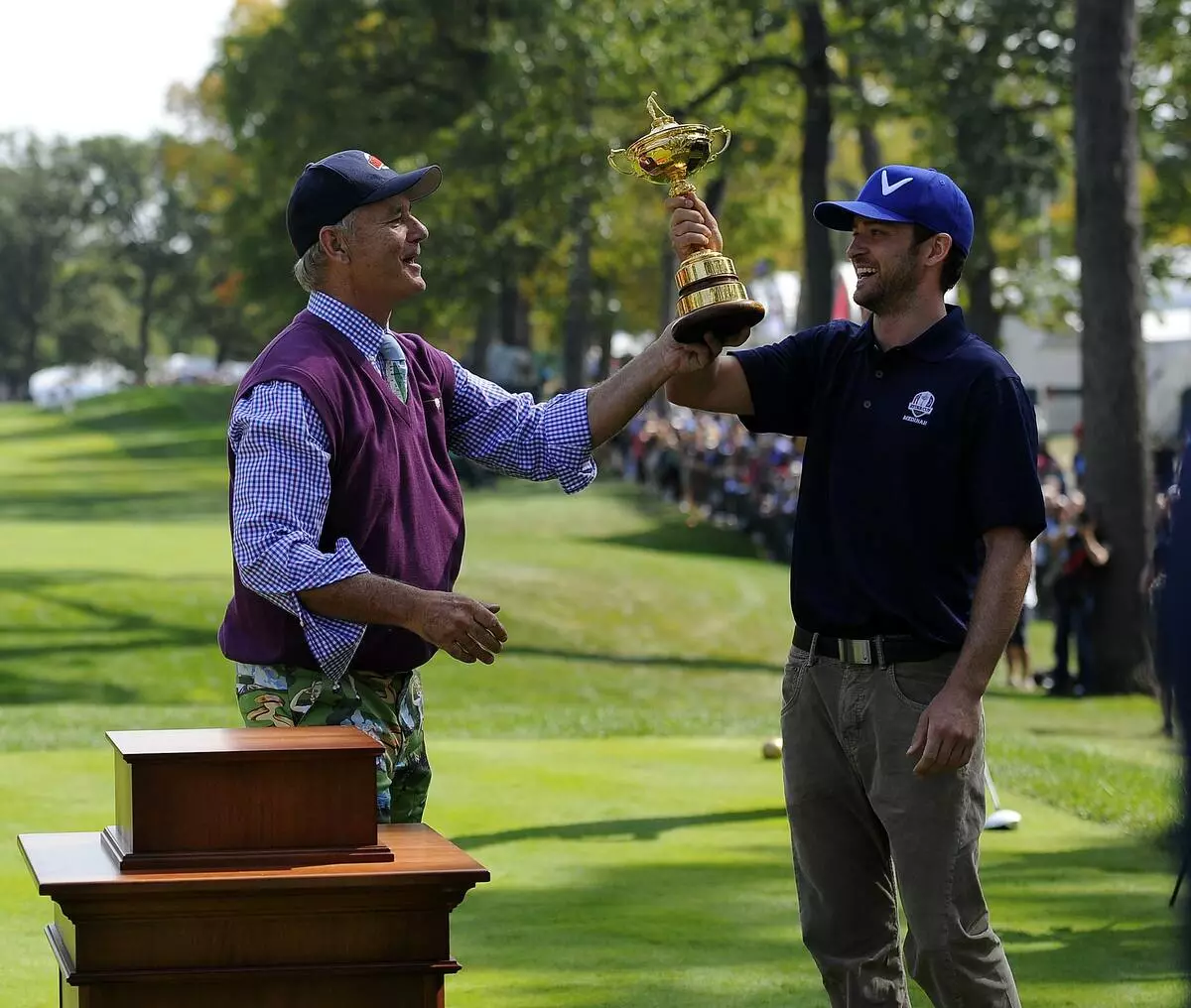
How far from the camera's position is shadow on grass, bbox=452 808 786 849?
838 centimetres

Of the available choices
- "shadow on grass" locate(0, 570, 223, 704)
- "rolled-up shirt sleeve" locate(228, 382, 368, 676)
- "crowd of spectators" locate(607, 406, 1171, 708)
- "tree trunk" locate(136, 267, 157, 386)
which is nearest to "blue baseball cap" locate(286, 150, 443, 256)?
"rolled-up shirt sleeve" locate(228, 382, 368, 676)

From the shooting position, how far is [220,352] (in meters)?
113

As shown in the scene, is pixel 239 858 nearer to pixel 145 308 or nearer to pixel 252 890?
pixel 252 890

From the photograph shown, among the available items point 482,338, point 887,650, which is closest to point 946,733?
point 887,650

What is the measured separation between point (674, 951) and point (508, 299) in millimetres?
43434

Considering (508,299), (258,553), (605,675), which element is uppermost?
(508,299)

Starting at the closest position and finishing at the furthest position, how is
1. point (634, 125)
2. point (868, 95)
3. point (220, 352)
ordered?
point (868, 95) → point (634, 125) → point (220, 352)

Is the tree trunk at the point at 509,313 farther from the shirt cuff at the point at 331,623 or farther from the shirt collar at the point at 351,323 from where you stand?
the shirt cuff at the point at 331,623

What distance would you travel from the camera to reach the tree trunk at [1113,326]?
18.8 metres

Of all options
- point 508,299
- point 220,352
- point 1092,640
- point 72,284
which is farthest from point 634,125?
point 72,284

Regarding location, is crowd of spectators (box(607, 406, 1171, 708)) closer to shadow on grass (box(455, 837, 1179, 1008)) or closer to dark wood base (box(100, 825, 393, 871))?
shadow on grass (box(455, 837, 1179, 1008))

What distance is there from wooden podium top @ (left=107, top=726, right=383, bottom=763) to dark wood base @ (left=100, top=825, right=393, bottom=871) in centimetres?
18

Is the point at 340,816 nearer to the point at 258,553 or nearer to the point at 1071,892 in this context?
the point at 258,553

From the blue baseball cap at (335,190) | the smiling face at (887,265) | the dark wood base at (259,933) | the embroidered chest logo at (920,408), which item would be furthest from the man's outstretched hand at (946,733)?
the blue baseball cap at (335,190)
